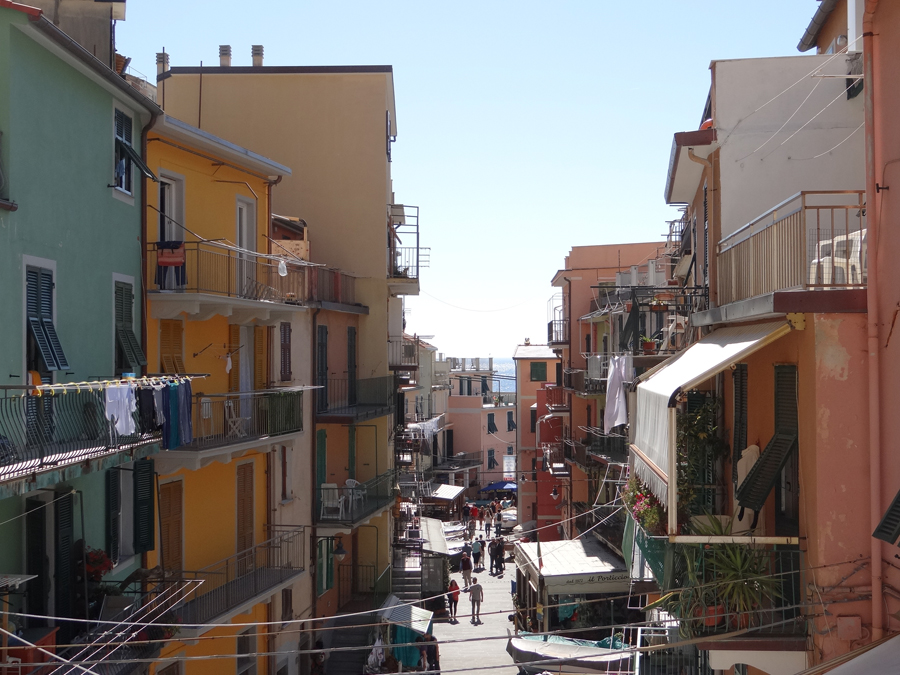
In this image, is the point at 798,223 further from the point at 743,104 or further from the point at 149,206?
the point at 149,206

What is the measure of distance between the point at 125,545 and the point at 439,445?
182ft

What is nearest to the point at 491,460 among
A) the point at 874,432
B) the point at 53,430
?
the point at 53,430

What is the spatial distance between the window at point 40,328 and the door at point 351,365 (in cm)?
1599

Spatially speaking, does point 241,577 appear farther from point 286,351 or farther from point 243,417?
point 286,351

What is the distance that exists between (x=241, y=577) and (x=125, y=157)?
8858mm

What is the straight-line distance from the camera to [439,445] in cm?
7025

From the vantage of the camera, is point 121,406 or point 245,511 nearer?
point 121,406

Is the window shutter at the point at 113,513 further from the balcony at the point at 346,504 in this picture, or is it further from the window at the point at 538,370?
the window at the point at 538,370

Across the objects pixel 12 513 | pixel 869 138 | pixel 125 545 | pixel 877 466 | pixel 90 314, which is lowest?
pixel 125 545

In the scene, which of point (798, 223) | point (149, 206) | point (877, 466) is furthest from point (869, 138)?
point (149, 206)

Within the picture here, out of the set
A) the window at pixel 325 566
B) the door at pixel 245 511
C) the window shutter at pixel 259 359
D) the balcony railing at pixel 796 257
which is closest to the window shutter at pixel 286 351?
the window shutter at pixel 259 359

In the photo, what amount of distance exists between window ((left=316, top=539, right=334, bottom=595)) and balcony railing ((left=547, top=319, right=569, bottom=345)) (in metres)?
21.5

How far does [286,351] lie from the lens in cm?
2264

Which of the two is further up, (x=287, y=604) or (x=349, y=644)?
(x=287, y=604)
